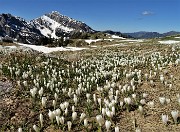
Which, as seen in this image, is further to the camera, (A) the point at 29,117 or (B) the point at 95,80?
(B) the point at 95,80

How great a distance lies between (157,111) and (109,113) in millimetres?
2473

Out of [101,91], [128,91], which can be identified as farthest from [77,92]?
[128,91]

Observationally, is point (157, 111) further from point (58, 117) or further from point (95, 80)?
point (95, 80)

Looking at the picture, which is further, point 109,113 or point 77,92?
point 77,92

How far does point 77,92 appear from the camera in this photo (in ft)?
57.2

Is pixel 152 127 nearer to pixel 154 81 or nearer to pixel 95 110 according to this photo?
pixel 95 110

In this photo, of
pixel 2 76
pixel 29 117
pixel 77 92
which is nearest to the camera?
pixel 29 117

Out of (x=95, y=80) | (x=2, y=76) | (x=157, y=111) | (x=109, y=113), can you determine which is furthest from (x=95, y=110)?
(x=2, y=76)

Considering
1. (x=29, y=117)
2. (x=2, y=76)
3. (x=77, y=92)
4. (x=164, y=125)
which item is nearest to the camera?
(x=164, y=125)

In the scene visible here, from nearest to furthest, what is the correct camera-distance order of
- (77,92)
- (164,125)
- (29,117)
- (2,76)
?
(164,125) < (29,117) < (77,92) < (2,76)

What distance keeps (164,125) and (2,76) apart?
10944 millimetres

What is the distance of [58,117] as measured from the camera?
44.6 feet

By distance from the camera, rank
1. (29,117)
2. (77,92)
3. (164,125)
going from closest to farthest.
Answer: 1. (164,125)
2. (29,117)
3. (77,92)

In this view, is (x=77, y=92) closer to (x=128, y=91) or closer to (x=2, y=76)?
(x=128, y=91)
